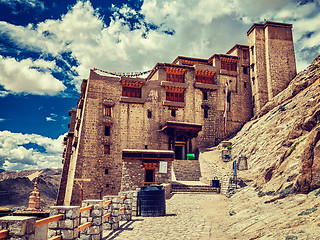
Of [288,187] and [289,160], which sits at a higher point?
[289,160]

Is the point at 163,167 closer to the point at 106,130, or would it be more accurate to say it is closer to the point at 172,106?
the point at 106,130

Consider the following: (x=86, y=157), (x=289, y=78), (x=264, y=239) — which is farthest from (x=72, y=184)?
(x=289, y=78)

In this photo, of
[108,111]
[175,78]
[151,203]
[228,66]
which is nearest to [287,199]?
[151,203]

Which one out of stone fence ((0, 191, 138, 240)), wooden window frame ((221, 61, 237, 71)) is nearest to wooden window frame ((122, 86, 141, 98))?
wooden window frame ((221, 61, 237, 71))

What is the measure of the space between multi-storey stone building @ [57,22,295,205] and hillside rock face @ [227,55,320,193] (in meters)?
4.32

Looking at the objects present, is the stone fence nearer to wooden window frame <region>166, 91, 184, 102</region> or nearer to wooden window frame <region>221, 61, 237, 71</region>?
wooden window frame <region>166, 91, 184, 102</region>

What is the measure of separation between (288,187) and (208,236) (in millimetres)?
3084

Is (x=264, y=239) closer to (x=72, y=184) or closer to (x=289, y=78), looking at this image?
(x=72, y=184)

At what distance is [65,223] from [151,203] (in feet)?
21.8

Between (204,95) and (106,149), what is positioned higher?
(204,95)

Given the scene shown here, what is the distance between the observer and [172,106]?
33.4 meters

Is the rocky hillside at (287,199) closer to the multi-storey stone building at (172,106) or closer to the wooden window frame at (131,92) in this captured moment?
the multi-storey stone building at (172,106)

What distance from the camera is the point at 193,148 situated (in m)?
33.2

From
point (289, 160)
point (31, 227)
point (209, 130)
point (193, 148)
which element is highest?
point (209, 130)
